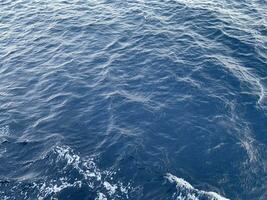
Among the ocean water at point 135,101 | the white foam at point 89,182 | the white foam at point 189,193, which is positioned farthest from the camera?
the ocean water at point 135,101

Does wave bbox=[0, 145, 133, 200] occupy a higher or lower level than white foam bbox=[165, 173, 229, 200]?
higher

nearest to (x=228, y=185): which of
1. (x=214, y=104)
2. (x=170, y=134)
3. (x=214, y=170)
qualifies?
(x=214, y=170)

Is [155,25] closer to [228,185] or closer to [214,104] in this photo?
[214,104]

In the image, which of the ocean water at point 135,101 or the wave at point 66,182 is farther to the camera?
the ocean water at point 135,101

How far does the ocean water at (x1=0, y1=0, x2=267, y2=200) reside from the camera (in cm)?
2420

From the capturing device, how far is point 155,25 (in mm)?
40312

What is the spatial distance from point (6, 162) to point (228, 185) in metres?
16.6

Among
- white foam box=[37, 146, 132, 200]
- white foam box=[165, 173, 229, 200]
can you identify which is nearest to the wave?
white foam box=[37, 146, 132, 200]

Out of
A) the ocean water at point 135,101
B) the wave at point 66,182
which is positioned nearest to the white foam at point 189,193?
the ocean water at point 135,101

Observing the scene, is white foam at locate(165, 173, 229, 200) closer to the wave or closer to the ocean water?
the ocean water

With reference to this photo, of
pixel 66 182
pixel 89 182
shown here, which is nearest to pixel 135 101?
pixel 89 182

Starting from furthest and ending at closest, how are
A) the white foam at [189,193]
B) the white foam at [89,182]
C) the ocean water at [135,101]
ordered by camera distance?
the ocean water at [135,101] < the white foam at [89,182] < the white foam at [189,193]

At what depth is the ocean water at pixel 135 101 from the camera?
24203 mm

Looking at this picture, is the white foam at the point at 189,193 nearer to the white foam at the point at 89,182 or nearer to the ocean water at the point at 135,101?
the ocean water at the point at 135,101
